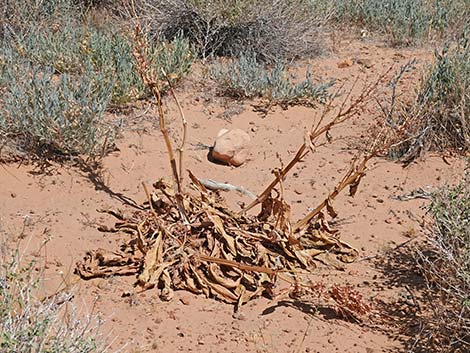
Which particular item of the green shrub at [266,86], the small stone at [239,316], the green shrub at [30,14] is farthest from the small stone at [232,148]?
the green shrub at [30,14]

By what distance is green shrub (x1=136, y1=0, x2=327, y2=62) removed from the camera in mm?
7281

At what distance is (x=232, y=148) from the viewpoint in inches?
220

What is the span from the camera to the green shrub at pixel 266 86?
6.53 metres

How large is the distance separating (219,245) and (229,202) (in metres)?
0.78

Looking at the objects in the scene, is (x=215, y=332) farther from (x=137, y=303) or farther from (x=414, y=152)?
(x=414, y=152)

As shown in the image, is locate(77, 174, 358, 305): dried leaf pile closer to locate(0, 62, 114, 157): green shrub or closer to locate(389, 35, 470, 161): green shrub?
locate(0, 62, 114, 157): green shrub

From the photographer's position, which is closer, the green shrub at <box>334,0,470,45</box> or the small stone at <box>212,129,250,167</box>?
the small stone at <box>212,129,250,167</box>

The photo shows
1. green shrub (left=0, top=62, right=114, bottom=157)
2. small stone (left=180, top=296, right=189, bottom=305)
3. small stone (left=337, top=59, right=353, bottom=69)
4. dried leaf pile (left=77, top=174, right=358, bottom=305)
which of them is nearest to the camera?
small stone (left=180, top=296, right=189, bottom=305)

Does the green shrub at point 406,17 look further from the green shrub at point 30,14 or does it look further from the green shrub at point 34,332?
the green shrub at point 34,332

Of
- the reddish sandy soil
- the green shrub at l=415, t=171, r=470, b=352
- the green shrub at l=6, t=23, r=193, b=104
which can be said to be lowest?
the reddish sandy soil

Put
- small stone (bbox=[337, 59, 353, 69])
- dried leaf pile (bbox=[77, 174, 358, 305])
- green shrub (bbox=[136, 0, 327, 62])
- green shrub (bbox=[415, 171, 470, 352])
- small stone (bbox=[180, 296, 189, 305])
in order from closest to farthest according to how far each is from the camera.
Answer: green shrub (bbox=[415, 171, 470, 352]), small stone (bbox=[180, 296, 189, 305]), dried leaf pile (bbox=[77, 174, 358, 305]), green shrub (bbox=[136, 0, 327, 62]), small stone (bbox=[337, 59, 353, 69])

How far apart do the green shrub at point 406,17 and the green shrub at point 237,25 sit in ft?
3.80

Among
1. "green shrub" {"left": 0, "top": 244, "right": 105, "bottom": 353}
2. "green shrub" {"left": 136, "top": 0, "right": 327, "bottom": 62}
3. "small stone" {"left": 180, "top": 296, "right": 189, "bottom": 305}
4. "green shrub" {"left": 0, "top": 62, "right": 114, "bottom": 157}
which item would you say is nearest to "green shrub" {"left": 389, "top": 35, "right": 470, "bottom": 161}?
"green shrub" {"left": 136, "top": 0, "right": 327, "bottom": 62}

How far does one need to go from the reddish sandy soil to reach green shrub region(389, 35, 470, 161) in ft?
0.54
